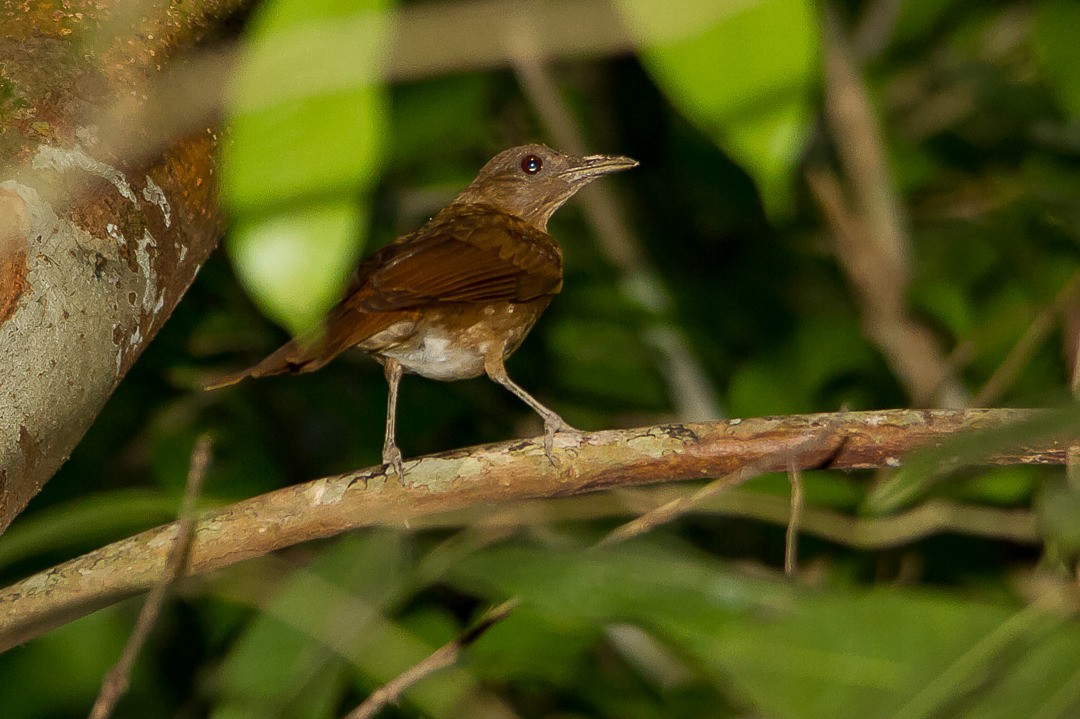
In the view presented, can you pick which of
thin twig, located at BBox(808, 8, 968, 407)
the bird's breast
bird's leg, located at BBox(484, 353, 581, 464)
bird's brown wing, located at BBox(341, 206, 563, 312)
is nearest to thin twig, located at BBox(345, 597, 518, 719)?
bird's leg, located at BBox(484, 353, 581, 464)

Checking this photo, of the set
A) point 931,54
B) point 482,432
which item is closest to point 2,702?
point 482,432

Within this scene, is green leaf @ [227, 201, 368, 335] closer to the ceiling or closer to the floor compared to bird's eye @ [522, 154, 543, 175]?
closer to the ceiling

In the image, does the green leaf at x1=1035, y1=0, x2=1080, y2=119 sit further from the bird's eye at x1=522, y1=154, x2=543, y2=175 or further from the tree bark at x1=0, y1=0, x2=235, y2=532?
the tree bark at x1=0, y1=0, x2=235, y2=532

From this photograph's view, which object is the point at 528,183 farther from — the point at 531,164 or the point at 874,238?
the point at 874,238

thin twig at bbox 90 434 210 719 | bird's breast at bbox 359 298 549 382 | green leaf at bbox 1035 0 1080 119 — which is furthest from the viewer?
bird's breast at bbox 359 298 549 382

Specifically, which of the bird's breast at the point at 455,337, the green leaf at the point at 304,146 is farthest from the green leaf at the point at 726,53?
the bird's breast at the point at 455,337

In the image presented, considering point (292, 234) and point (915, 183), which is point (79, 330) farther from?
point (915, 183)

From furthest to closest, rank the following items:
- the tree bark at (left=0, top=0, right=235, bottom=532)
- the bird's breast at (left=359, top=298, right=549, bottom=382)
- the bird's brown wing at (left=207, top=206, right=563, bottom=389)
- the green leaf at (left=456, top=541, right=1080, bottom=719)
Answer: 1. the bird's breast at (left=359, top=298, right=549, bottom=382)
2. the bird's brown wing at (left=207, top=206, right=563, bottom=389)
3. the tree bark at (left=0, top=0, right=235, bottom=532)
4. the green leaf at (left=456, top=541, right=1080, bottom=719)
